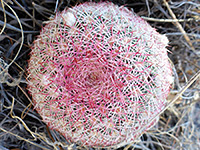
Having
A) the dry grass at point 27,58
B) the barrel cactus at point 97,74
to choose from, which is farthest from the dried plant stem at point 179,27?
the barrel cactus at point 97,74

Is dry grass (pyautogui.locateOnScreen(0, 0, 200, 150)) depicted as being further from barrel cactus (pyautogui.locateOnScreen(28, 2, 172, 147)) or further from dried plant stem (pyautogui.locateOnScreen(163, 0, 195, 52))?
barrel cactus (pyautogui.locateOnScreen(28, 2, 172, 147))

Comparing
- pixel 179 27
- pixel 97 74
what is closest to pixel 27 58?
pixel 97 74

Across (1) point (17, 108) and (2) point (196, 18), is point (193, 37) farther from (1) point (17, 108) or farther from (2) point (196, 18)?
(1) point (17, 108)

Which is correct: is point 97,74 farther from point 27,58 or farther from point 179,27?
point 179,27

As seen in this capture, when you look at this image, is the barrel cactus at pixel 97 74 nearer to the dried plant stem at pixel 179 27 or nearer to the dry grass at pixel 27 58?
the dry grass at pixel 27 58

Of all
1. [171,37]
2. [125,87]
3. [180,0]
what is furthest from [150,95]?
[180,0]
